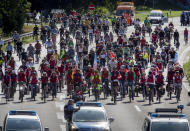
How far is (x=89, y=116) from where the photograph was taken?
27031mm

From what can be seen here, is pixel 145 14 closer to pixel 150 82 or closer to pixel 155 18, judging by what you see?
pixel 155 18

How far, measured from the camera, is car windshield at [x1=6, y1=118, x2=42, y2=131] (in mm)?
24359

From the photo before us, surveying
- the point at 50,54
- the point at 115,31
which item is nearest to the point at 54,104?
the point at 50,54

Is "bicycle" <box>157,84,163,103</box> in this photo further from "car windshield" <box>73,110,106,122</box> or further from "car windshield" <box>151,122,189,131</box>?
"car windshield" <box>151,122,189,131</box>

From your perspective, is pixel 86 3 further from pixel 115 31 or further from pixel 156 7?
pixel 115 31

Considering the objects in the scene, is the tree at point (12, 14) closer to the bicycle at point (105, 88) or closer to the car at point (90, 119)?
the bicycle at point (105, 88)

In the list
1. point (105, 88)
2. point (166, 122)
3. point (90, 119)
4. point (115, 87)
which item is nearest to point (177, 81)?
point (115, 87)

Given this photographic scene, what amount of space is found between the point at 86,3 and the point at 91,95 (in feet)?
196

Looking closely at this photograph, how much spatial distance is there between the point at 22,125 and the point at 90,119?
3212mm

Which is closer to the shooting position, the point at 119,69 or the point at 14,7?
the point at 119,69

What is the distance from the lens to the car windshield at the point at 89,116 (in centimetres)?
2680

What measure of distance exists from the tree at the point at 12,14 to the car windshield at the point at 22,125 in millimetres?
48029

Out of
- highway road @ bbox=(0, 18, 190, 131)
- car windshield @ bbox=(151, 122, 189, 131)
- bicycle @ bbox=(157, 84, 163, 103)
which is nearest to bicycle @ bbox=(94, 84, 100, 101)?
highway road @ bbox=(0, 18, 190, 131)

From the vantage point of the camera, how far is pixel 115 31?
6788 centimetres
